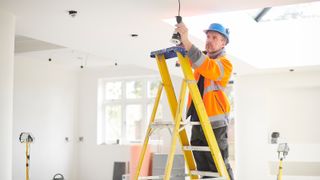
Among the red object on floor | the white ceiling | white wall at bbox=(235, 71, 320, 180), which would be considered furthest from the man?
the red object on floor

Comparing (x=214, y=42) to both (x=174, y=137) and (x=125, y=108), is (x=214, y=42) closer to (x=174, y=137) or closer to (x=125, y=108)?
(x=174, y=137)

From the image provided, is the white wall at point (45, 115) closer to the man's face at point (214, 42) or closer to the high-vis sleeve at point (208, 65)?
the man's face at point (214, 42)

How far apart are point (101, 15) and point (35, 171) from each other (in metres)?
5.89

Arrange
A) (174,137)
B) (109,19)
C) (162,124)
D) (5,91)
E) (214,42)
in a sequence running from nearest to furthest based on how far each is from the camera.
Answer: (174,137) < (162,124) < (214,42) < (5,91) < (109,19)

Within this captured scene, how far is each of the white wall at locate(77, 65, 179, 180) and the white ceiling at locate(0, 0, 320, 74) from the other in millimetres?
4311

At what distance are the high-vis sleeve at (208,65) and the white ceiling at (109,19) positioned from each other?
1633 mm

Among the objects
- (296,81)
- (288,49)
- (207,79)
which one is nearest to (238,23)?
(288,49)

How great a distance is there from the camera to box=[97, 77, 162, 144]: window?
36.5ft

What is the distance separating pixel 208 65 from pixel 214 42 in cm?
37

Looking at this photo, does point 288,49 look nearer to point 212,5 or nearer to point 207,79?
point 212,5

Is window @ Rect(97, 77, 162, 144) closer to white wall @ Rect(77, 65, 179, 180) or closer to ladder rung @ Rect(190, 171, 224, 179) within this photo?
→ white wall @ Rect(77, 65, 179, 180)

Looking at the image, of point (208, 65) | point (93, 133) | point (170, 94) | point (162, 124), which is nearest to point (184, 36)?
point (208, 65)

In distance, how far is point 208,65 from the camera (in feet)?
9.29

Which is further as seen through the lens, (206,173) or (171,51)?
(206,173)
